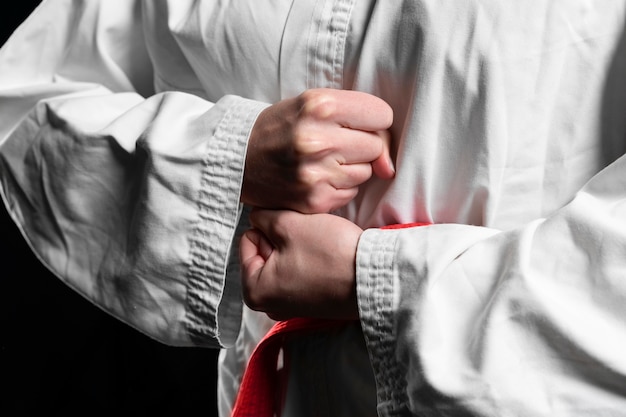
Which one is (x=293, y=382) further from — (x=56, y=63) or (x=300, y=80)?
(x=56, y=63)

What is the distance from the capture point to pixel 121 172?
708 mm

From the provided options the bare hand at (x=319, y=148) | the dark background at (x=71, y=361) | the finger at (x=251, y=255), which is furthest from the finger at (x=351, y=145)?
the dark background at (x=71, y=361)

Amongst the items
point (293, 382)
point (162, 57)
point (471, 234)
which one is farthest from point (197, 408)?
point (471, 234)

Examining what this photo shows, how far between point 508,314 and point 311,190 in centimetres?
19

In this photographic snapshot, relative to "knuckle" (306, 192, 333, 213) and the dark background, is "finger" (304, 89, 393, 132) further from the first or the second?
the dark background

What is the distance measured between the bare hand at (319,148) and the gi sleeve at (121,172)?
23 millimetres

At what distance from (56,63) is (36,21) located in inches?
1.9

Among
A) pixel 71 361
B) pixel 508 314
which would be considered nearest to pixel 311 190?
pixel 508 314

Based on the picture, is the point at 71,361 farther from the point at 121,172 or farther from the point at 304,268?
the point at 304,268

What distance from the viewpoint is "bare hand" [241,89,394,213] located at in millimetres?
598

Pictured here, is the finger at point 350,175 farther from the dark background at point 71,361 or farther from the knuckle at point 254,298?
the dark background at point 71,361

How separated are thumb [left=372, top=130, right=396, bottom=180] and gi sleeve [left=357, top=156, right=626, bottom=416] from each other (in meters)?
0.08

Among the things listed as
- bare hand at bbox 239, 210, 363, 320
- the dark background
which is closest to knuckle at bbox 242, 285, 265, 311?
bare hand at bbox 239, 210, 363, 320

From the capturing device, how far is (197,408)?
109cm
